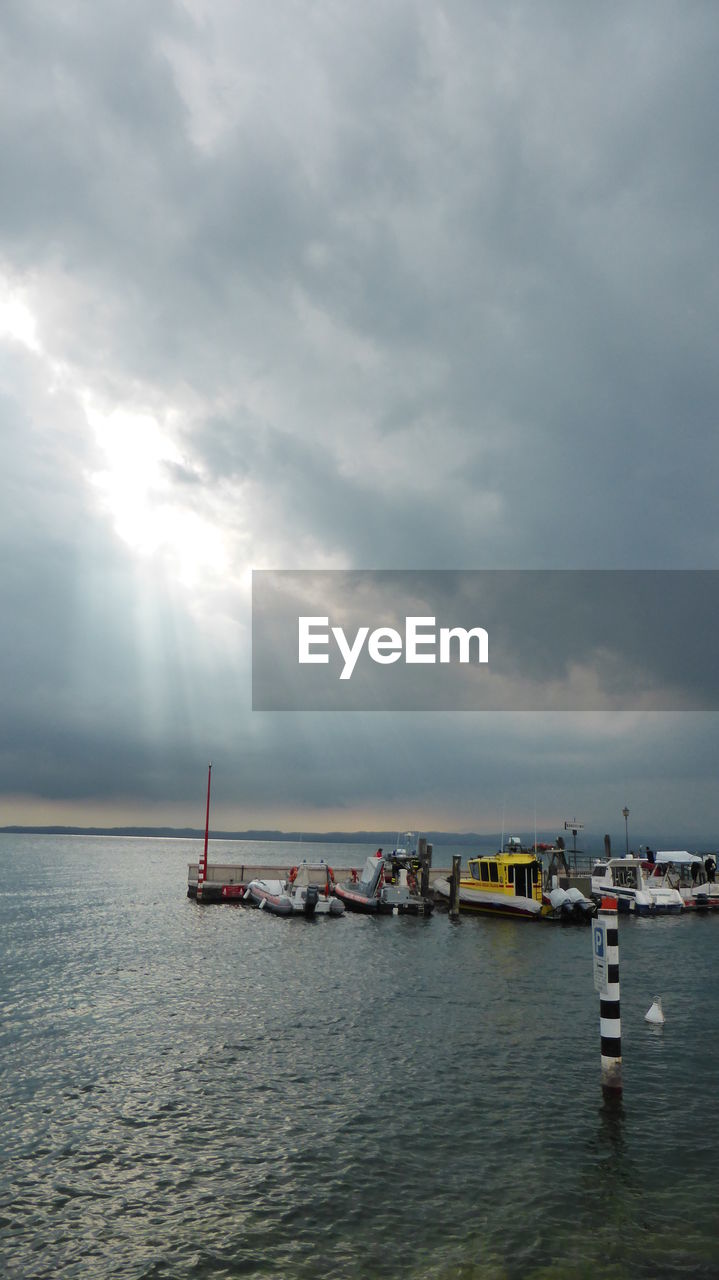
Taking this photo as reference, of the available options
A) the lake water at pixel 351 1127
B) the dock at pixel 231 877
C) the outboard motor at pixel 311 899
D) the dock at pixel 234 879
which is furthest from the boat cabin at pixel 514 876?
the lake water at pixel 351 1127

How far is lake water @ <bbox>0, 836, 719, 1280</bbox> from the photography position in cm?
1044

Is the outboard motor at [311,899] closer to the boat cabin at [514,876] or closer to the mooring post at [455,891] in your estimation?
the mooring post at [455,891]

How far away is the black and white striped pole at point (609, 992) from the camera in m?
15.3

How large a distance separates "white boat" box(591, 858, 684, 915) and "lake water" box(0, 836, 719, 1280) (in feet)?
91.3

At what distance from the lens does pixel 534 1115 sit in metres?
15.2

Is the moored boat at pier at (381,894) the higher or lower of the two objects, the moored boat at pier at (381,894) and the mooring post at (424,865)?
the lower

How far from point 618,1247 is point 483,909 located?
45.9 metres

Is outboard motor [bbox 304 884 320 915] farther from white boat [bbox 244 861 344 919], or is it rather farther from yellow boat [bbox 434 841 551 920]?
yellow boat [bbox 434 841 551 920]

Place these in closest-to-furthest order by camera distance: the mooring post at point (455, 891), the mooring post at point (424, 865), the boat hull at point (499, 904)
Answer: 1. the boat hull at point (499, 904)
2. the mooring post at point (455, 891)
3. the mooring post at point (424, 865)

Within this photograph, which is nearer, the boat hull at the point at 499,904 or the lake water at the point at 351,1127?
the lake water at the point at 351,1127

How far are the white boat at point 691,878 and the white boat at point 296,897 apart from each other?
1194 inches

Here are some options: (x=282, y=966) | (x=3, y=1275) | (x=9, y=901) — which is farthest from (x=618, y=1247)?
(x=9, y=901)

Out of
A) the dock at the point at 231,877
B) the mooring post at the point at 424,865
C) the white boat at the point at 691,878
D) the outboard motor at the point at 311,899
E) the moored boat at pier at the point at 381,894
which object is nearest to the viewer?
the outboard motor at the point at 311,899

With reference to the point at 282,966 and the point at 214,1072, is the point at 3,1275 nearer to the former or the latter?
the point at 214,1072
